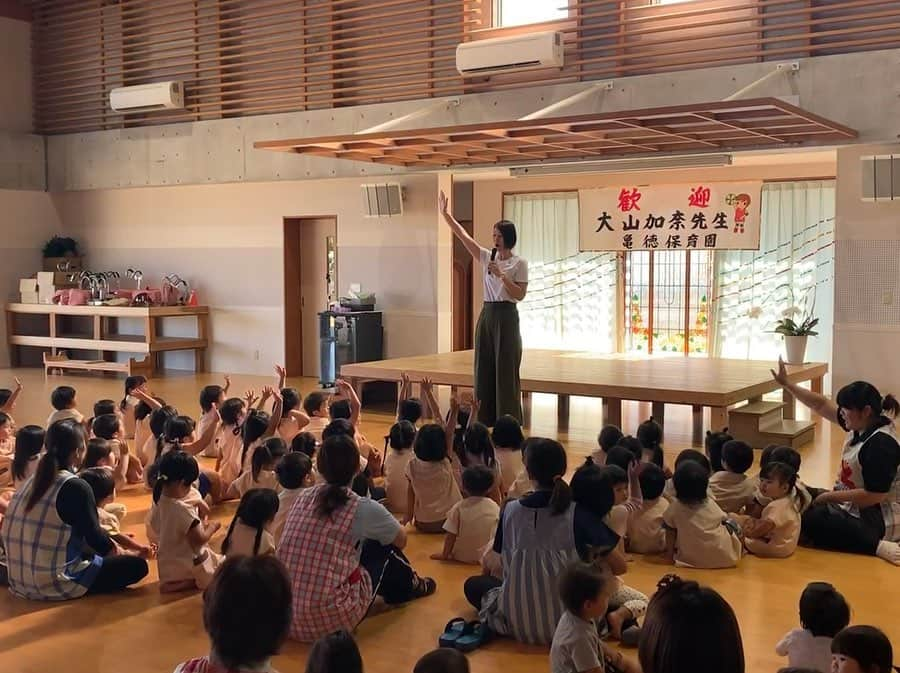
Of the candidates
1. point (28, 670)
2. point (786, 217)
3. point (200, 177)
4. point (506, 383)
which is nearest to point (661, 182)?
point (786, 217)

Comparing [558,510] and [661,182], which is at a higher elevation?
[661,182]

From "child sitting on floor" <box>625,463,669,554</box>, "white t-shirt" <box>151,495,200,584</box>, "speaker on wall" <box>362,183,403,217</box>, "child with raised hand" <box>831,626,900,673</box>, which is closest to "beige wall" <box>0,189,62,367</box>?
"speaker on wall" <box>362,183,403,217</box>

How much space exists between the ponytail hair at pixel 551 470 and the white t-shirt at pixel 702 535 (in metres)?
1.21

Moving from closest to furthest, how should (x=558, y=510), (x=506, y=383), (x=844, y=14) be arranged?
(x=558, y=510) → (x=506, y=383) → (x=844, y=14)

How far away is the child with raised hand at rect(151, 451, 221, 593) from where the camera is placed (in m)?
3.93

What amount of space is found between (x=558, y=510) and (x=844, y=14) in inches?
264

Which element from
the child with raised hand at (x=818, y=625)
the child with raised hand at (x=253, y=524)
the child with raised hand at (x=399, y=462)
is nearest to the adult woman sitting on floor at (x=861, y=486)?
the child with raised hand at (x=818, y=625)

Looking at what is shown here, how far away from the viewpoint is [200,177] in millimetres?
11984

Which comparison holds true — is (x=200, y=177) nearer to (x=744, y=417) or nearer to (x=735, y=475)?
(x=744, y=417)

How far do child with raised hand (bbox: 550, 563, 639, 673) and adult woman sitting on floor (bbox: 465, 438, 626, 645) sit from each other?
44 centimetres

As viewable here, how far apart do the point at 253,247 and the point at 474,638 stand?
935 cm

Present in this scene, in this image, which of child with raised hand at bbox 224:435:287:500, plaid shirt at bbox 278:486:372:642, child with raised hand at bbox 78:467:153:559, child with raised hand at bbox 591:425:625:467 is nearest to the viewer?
plaid shirt at bbox 278:486:372:642

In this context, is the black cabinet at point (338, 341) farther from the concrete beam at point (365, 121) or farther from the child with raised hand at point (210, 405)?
the child with raised hand at point (210, 405)

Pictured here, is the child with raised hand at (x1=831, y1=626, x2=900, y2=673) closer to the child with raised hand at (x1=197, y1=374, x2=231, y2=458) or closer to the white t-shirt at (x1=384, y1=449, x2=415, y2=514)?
the white t-shirt at (x1=384, y1=449, x2=415, y2=514)
